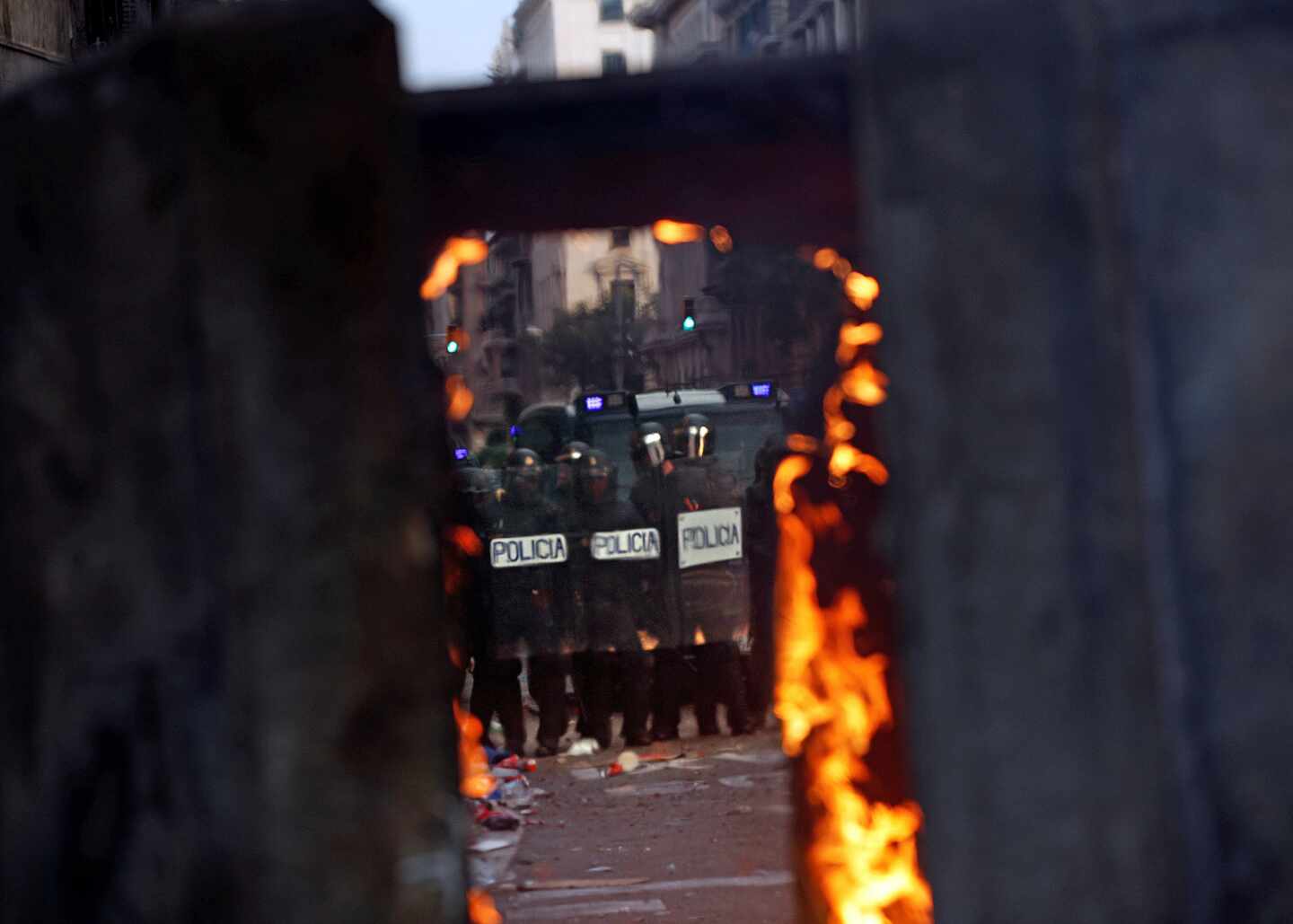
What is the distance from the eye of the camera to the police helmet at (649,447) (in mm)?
12203

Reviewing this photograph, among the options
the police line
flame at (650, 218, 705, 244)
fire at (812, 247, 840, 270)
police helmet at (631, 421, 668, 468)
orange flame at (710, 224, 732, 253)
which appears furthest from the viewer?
police helmet at (631, 421, 668, 468)

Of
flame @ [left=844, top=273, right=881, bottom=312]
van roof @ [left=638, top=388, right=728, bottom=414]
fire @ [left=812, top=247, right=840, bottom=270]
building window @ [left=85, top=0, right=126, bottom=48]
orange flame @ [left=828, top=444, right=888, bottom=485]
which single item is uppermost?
building window @ [left=85, top=0, right=126, bottom=48]

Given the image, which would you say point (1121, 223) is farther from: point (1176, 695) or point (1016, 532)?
point (1176, 695)

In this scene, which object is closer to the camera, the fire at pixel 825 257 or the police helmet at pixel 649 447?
the fire at pixel 825 257

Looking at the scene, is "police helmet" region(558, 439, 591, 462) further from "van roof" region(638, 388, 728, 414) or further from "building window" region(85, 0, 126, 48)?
"building window" region(85, 0, 126, 48)

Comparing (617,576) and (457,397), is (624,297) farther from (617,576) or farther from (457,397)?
(457,397)

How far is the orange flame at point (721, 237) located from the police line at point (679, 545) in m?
7.50

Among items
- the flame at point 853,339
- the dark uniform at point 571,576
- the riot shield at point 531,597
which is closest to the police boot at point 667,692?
the dark uniform at point 571,576

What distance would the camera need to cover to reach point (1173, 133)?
288 cm

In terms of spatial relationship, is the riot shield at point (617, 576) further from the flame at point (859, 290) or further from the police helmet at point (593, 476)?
the flame at point (859, 290)

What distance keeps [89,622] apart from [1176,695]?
90.9 inches

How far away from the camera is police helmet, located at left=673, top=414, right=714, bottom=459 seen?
12.6 m

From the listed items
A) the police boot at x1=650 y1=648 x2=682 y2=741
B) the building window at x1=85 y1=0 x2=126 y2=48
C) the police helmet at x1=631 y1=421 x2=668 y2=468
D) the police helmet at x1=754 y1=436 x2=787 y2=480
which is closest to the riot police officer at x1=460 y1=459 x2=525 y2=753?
the police boot at x1=650 y1=648 x2=682 y2=741

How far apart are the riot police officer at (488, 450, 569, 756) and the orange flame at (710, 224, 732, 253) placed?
23.9 feet
